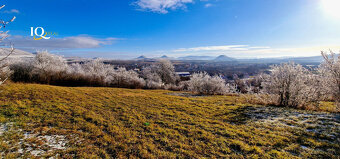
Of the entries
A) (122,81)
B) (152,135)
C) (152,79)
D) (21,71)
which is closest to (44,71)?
(21,71)

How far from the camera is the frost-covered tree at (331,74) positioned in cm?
1005

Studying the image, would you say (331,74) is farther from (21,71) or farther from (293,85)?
(21,71)

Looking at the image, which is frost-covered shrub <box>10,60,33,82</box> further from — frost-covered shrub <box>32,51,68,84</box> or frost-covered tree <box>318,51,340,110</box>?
frost-covered tree <box>318,51,340,110</box>

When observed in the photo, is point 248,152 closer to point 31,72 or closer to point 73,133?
point 73,133

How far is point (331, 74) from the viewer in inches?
401

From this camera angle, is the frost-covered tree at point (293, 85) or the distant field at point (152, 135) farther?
the frost-covered tree at point (293, 85)

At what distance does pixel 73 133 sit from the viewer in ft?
18.9

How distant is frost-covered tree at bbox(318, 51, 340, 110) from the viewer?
10.0 m

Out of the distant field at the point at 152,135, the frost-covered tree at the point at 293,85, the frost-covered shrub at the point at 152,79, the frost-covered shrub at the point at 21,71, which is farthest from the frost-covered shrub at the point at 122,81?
the frost-covered tree at the point at 293,85

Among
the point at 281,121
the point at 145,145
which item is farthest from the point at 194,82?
the point at 145,145

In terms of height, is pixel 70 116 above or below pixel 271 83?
below

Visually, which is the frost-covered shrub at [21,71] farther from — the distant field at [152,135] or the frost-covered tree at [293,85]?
the frost-covered tree at [293,85]

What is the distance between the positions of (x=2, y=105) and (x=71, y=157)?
7252mm

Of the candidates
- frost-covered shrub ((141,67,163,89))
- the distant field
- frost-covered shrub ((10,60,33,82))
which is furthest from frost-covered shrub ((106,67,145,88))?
the distant field
